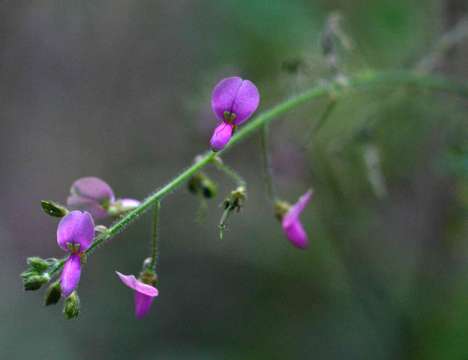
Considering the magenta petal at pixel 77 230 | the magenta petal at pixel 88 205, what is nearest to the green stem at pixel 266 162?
the magenta petal at pixel 88 205

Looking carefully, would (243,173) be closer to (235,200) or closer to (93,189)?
(93,189)

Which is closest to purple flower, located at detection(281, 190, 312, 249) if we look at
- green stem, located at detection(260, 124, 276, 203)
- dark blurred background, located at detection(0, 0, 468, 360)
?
green stem, located at detection(260, 124, 276, 203)

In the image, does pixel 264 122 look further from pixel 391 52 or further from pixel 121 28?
pixel 121 28

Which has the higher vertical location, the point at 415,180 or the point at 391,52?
the point at 391,52

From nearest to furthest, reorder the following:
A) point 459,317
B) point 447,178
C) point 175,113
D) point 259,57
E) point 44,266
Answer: point 44,266 → point 459,317 → point 447,178 → point 259,57 → point 175,113

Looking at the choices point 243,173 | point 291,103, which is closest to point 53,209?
point 291,103

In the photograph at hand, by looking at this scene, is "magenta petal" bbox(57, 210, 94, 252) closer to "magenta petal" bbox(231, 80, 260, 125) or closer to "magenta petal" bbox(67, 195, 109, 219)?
"magenta petal" bbox(67, 195, 109, 219)

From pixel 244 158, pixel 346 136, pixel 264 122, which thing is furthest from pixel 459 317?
pixel 244 158
